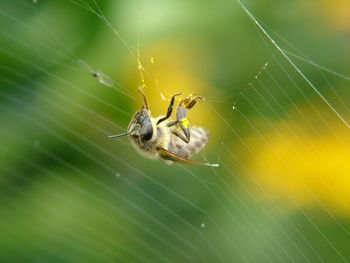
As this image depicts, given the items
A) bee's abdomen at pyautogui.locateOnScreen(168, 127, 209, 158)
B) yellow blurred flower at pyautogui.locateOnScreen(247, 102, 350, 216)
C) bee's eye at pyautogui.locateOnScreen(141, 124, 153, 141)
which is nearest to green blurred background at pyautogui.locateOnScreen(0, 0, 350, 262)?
yellow blurred flower at pyautogui.locateOnScreen(247, 102, 350, 216)

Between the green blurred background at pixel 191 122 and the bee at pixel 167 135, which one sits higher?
the green blurred background at pixel 191 122

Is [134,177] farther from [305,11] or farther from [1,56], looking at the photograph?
[305,11]

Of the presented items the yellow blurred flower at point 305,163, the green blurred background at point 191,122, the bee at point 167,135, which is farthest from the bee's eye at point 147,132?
the yellow blurred flower at point 305,163

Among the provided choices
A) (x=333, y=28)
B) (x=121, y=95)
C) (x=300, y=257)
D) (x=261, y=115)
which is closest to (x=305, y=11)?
(x=333, y=28)

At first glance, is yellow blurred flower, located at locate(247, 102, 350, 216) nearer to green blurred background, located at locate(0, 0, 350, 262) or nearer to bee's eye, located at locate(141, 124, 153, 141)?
green blurred background, located at locate(0, 0, 350, 262)

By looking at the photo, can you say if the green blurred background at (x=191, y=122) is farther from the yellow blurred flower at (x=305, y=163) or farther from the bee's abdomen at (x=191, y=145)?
the bee's abdomen at (x=191, y=145)

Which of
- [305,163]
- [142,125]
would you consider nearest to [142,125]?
[142,125]

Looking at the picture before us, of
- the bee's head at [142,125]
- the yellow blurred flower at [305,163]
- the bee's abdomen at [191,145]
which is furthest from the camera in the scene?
the yellow blurred flower at [305,163]
